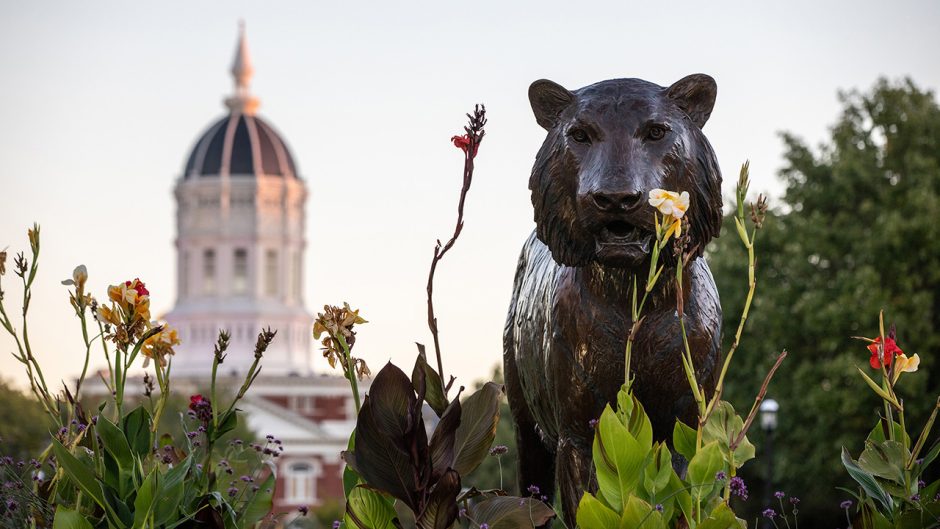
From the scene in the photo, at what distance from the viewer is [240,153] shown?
139125 millimetres

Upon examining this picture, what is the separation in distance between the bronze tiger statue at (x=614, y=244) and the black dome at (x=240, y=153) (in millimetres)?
134974

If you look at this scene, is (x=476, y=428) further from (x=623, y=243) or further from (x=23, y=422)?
(x=23, y=422)

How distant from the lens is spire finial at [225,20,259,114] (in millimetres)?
144875

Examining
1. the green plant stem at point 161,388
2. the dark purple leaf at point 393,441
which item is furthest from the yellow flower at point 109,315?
the dark purple leaf at point 393,441

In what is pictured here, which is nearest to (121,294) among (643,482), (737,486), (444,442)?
(444,442)

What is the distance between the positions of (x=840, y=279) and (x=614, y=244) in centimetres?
2652

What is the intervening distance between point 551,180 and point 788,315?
2686cm

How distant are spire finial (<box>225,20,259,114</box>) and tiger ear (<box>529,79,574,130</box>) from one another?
141 metres

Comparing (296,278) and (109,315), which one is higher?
(296,278)

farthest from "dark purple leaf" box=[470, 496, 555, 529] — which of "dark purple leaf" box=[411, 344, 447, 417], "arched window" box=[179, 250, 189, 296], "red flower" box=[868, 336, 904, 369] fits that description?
"arched window" box=[179, 250, 189, 296]

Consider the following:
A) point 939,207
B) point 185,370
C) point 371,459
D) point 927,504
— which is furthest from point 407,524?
point 185,370

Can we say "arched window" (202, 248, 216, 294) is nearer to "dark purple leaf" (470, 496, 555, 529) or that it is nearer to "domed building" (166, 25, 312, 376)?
"domed building" (166, 25, 312, 376)

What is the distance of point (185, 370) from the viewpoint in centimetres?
13562

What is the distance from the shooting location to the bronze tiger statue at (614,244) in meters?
4.77
